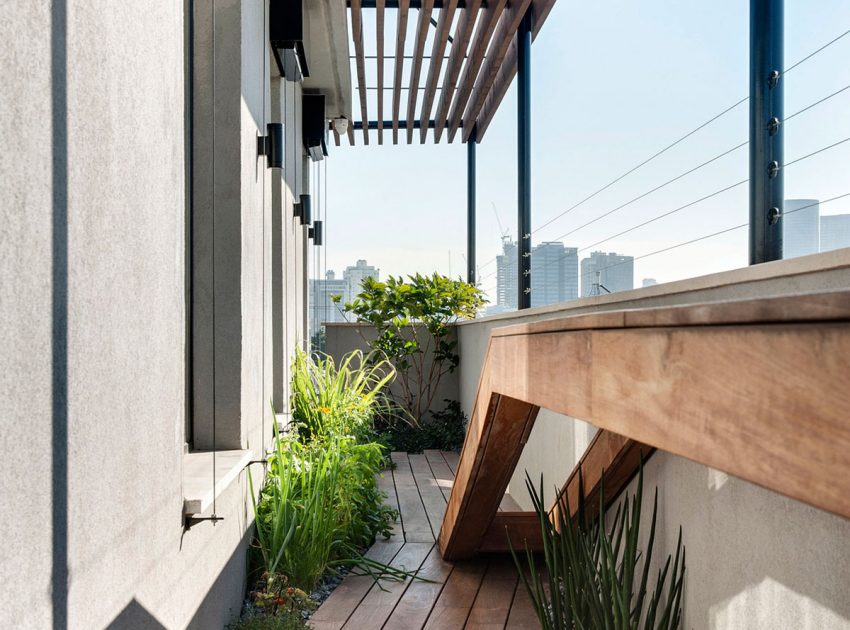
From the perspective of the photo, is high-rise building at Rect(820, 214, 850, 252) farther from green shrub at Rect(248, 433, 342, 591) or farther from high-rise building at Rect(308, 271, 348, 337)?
high-rise building at Rect(308, 271, 348, 337)

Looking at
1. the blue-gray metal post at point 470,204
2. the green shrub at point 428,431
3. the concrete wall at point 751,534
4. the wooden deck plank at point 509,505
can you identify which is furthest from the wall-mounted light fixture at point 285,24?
the blue-gray metal post at point 470,204

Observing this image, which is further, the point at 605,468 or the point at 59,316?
the point at 605,468

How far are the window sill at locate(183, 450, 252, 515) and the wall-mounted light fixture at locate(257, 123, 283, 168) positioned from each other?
1.26m

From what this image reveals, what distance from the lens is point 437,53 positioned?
5.34m

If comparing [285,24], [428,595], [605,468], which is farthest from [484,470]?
[285,24]

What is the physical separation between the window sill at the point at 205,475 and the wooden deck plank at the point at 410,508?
4.19 feet

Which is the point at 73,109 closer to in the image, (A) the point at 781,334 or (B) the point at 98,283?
(B) the point at 98,283

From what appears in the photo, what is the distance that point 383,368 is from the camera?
701cm

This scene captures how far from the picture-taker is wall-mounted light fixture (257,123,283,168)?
297 centimetres

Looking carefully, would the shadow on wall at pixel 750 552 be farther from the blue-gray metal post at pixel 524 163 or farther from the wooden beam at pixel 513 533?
the blue-gray metal post at pixel 524 163

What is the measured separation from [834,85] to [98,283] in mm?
1520

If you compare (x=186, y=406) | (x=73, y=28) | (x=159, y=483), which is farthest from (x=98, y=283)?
(x=186, y=406)

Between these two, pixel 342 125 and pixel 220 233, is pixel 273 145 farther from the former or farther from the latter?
pixel 342 125

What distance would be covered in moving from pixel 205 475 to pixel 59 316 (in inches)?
42.5
